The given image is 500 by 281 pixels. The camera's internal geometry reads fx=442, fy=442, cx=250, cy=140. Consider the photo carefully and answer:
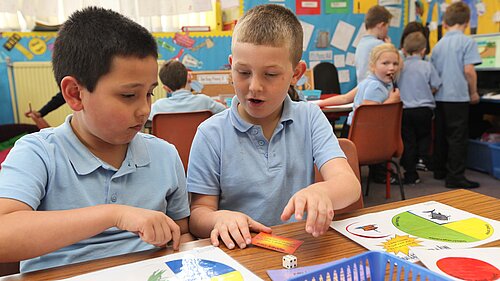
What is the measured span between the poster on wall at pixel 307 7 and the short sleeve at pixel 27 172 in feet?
14.1

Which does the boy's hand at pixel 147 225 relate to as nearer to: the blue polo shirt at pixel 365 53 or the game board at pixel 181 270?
the game board at pixel 181 270

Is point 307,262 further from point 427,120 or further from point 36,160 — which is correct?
point 427,120

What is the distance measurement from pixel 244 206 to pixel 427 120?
3014 mm

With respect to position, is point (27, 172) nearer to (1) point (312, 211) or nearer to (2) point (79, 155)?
(2) point (79, 155)

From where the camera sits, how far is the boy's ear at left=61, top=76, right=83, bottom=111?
0.94m

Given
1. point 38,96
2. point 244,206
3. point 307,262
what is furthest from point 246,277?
point 38,96

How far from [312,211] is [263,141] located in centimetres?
41

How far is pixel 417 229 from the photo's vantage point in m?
0.84

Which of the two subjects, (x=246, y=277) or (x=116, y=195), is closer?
(x=246, y=277)

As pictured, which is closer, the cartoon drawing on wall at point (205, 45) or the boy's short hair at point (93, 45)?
the boy's short hair at point (93, 45)

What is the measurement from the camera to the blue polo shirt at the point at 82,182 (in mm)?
853

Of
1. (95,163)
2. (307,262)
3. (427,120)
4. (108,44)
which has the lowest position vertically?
(427,120)

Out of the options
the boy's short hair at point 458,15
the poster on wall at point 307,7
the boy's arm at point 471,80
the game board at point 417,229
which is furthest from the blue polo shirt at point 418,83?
the game board at point 417,229

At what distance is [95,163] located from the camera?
3.10 ft
